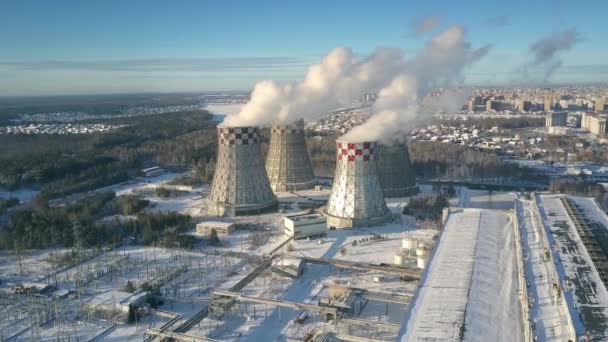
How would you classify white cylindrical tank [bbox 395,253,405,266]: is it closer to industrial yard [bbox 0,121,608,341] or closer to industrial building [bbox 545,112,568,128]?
industrial yard [bbox 0,121,608,341]

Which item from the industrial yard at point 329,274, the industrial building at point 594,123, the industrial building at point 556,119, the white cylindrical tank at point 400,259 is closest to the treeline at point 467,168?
the industrial yard at point 329,274

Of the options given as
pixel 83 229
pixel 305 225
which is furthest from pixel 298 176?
pixel 83 229

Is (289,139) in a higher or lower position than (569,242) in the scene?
higher

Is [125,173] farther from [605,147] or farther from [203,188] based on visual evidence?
[605,147]

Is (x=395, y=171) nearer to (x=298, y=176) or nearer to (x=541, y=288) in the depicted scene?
(x=298, y=176)

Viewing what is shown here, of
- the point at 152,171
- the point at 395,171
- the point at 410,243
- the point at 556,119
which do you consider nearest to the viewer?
the point at 410,243

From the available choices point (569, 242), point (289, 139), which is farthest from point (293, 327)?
point (289, 139)
